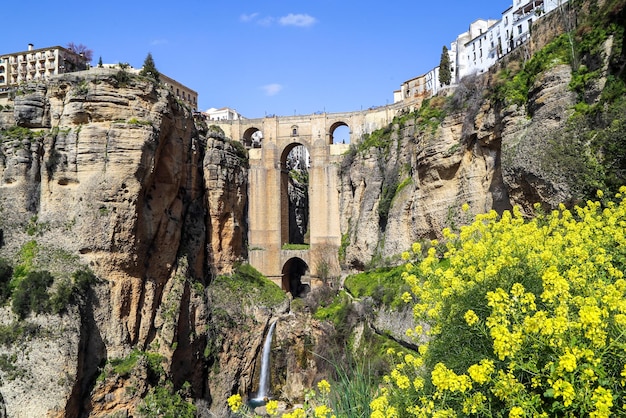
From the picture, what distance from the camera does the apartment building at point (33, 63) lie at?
2168 inches

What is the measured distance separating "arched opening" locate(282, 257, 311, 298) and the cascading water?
7.59 meters

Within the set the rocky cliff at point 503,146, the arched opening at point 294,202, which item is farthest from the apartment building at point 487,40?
the arched opening at point 294,202

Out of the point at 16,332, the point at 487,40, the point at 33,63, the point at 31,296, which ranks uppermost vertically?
the point at 33,63

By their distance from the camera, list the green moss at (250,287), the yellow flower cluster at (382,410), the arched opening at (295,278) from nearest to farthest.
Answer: the yellow flower cluster at (382,410) → the green moss at (250,287) → the arched opening at (295,278)

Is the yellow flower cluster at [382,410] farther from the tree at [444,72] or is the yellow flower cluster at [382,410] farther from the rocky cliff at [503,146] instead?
the tree at [444,72]

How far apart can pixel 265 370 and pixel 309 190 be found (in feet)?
46.8

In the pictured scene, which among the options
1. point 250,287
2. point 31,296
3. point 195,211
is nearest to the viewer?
point 31,296

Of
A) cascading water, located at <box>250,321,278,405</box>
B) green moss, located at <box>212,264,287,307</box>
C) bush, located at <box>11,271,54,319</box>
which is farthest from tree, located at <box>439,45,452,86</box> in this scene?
bush, located at <box>11,271,54,319</box>

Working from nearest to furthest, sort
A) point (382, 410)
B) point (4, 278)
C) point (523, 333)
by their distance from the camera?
point (523, 333) < point (382, 410) < point (4, 278)

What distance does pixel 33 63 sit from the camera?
56031mm

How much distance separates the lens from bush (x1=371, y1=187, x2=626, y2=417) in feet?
14.7

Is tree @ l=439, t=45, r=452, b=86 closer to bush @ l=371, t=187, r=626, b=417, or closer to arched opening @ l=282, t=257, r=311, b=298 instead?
arched opening @ l=282, t=257, r=311, b=298

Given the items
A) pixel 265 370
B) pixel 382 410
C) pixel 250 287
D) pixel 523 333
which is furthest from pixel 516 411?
pixel 250 287

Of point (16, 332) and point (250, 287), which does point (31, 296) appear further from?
point (250, 287)
